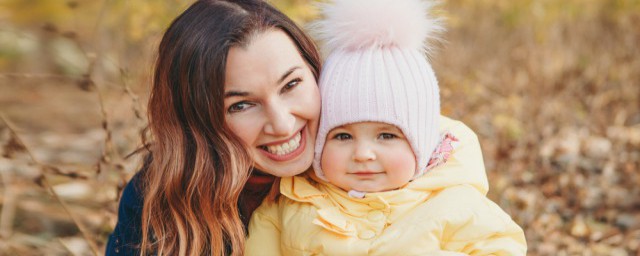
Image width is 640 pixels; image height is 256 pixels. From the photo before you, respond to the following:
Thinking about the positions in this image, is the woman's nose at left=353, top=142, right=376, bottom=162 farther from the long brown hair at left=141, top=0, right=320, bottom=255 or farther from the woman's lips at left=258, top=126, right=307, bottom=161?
the long brown hair at left=141, top=0, right=320, bottom=255

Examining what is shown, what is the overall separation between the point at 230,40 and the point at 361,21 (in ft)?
1.58

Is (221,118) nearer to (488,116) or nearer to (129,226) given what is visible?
(129,226)

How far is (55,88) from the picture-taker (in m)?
9.03

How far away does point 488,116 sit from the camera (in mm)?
6105

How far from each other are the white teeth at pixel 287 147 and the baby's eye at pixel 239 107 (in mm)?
175

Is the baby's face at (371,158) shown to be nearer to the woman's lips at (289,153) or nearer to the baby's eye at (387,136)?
the baby's eye at (387,136)

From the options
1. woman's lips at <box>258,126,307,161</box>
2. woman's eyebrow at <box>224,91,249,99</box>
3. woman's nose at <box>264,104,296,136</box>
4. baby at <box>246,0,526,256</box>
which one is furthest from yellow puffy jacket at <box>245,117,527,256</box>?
woman's eyebrow at <box>224,91,249,99</box>

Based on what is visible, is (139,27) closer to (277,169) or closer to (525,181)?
(277,169)

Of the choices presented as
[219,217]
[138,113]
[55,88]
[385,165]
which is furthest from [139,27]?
[55,88]

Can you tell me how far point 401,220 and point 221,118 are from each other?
0.71 m

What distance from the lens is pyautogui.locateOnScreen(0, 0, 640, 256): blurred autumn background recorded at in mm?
3607

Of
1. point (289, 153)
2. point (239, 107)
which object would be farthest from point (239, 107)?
point (289, 153)

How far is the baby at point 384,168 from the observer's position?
2.30m

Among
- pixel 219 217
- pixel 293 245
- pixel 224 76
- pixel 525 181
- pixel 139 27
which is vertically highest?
pixel 139 27
